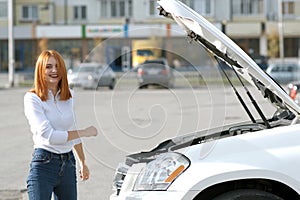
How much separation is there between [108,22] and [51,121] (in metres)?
60.4

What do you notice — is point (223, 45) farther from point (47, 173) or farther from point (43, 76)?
point (47, 173)

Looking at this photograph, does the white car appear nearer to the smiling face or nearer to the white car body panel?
the white car body panel

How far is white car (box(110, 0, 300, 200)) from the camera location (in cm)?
459

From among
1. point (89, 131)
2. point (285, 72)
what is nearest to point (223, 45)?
point (89, 131)

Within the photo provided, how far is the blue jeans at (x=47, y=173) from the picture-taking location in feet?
A: 16.1

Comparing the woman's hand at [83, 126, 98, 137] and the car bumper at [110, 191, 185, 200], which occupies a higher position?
the woman's hand at [83, 126, 98, 137]

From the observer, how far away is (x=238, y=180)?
4.66 m

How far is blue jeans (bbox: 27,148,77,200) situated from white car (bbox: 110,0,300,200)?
428 millimetres

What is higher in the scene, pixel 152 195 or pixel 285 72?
pixel 152 195

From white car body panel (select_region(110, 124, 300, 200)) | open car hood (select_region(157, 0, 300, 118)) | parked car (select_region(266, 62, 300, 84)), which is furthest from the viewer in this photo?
parked car (select_region(266, 62, 300, 84))

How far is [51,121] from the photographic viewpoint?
4.97 m

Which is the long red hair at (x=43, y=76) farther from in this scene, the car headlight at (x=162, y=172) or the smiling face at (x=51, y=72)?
the car headlight at (x=162, y=172)

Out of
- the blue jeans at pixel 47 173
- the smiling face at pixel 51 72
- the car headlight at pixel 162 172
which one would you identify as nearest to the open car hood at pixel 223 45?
the car headlight at pixel 162 172

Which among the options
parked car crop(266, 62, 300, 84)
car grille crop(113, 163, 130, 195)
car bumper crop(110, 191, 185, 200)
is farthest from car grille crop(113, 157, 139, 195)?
parked car crop(266, 62, 300, 84)
